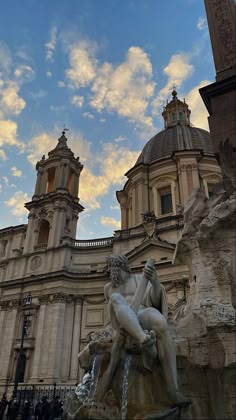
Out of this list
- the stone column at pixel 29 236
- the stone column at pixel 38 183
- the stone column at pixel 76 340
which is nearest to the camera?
the stone column at pixel 76 340

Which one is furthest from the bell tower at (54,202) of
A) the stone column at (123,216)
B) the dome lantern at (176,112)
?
the dome lantern at (176,112)

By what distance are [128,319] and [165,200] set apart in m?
30.9

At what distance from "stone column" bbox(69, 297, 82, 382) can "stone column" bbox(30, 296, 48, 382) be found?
2477mm

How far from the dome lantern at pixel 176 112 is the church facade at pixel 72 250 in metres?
7.52

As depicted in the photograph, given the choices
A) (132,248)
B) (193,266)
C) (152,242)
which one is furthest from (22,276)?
(193,266)

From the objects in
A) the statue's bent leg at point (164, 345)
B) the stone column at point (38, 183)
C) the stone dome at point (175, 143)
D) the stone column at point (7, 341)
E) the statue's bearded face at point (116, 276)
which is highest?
the stone dome at point (175, 143)

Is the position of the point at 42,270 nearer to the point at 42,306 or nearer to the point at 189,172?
the point at 42,306

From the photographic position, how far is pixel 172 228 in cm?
2748

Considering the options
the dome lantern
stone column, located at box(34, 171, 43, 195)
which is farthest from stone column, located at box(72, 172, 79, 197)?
the dome lantern

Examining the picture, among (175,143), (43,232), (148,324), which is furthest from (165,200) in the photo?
(148,324)

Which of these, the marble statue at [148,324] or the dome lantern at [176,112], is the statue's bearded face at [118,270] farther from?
the dome lantern at [176,112]

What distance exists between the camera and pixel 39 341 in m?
26.6

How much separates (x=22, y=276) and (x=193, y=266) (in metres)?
27.8

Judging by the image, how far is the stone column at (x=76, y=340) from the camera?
2533cm
